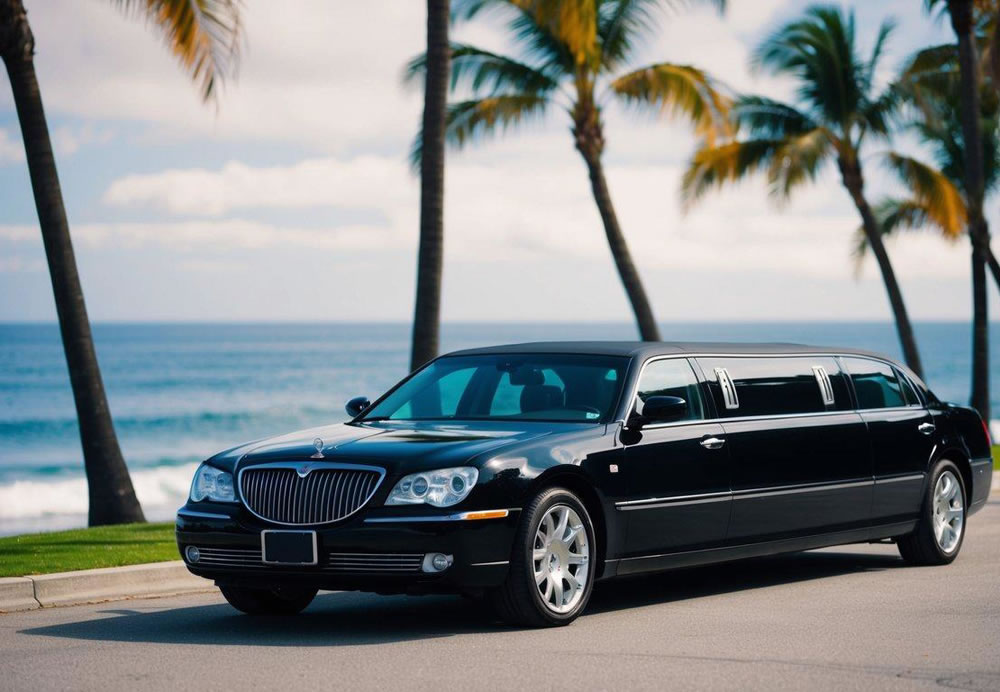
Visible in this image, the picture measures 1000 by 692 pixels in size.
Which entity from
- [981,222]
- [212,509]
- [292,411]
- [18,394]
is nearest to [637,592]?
[212,509]

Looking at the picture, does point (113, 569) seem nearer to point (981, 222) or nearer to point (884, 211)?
point (981, 222)

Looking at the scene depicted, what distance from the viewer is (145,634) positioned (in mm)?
8453

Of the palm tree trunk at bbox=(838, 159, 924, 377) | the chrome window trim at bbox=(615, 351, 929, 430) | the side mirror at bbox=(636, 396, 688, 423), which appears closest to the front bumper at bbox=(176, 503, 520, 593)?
the side mirror at bbox=(636, 396, 688, 423)

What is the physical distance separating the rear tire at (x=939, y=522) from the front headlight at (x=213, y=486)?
18.3 ft

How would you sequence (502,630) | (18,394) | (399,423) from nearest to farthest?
(502,630), (399,423), (18,394)

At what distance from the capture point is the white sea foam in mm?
28688

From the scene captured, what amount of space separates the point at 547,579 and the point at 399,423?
1.59 meters

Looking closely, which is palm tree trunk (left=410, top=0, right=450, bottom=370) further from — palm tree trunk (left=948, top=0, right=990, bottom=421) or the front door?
palm tree trunk (left=948, top=0, right=990, bottom=421)

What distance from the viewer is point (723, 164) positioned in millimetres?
31219

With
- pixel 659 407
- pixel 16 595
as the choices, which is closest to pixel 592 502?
pixel 659 407

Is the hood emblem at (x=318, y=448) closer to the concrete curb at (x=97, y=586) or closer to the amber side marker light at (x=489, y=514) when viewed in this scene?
the amber side marker light at (x=489, y=514)

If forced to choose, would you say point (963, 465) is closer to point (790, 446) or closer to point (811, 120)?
point (790, 446)

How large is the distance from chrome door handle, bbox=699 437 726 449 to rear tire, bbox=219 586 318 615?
259cm

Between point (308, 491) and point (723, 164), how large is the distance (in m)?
24.1
